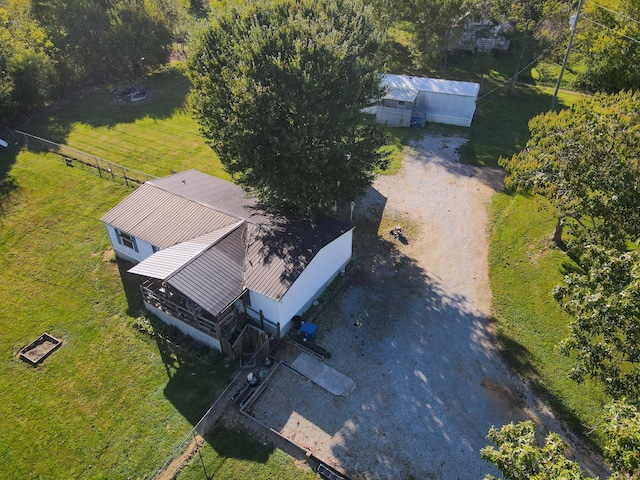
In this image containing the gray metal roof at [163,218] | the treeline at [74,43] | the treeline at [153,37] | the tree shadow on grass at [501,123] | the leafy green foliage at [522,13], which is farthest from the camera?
the leafy green foliage at [522,13]

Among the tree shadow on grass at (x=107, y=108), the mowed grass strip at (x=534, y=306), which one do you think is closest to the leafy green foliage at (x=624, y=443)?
the mowed grass strip at (x=534, y=306)

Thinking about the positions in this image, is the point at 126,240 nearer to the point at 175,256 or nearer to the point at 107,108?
the point at 175,256

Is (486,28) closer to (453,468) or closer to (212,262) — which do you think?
(212,262)

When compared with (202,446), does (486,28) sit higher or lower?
higher

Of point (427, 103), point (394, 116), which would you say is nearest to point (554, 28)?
point (427, 103)

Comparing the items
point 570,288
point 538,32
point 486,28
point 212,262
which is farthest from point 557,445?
point 486,28

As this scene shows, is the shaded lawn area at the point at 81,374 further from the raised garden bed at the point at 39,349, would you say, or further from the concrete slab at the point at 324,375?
the concrete slab at the point at 324,375

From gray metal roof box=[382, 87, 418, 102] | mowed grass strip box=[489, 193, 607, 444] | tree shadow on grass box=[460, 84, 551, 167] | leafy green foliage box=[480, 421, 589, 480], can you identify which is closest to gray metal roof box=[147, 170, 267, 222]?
mowed grass strip box=[489, 193, 607, 444]
